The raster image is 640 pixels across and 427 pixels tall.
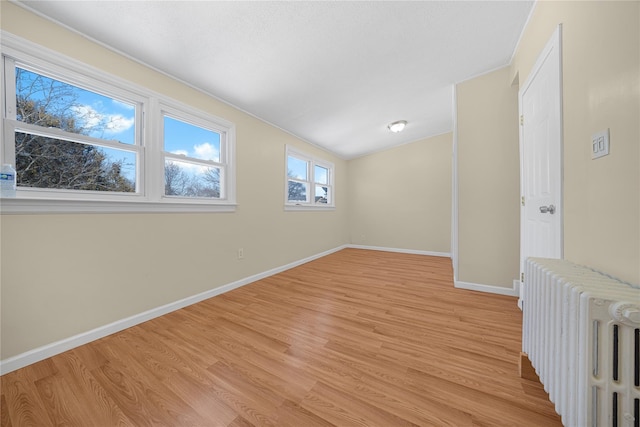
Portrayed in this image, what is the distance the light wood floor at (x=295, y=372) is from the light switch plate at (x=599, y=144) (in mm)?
1224

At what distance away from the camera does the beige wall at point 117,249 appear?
1.38 metres

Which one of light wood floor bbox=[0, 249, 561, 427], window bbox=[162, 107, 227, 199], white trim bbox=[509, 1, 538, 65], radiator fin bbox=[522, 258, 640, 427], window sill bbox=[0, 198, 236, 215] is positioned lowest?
light wood floor bbox=[0, 249, 561, 427]

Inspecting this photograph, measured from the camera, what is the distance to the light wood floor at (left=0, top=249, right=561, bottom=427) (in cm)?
104

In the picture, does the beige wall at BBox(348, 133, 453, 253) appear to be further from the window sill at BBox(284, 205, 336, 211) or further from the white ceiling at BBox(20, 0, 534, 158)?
the white ceiling at BBox(20, 0, 534, 158)

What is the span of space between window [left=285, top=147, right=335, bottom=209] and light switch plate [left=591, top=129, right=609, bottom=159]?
3207 millimetres

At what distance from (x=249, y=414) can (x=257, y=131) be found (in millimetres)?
3025

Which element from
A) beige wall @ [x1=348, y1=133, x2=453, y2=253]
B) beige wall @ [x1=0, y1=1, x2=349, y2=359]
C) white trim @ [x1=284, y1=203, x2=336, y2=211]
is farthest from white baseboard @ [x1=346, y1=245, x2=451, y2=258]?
beige wall @ [x1=0, y1=1, x2=349, y2=359]

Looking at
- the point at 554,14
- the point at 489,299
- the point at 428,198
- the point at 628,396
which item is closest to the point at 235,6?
the point at 554,14

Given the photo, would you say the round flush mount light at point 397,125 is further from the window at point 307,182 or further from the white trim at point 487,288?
the white trim at point 487,288

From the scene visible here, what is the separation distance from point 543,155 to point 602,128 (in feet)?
2.30

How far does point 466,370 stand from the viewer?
130cm

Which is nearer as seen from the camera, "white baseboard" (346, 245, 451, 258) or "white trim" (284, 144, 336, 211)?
"white trim" (284, 144, 336, 211)

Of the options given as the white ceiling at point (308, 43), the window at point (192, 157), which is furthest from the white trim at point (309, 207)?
the white ceiling at point (308, 43)

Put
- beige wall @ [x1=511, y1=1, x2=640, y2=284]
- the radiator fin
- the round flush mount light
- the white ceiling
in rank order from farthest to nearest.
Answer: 1. the round flush mount light
2. the white ceiling
3. beige wall @ [x1=511, y1=1, x2=640, y2=284]
4. the radiator fin
